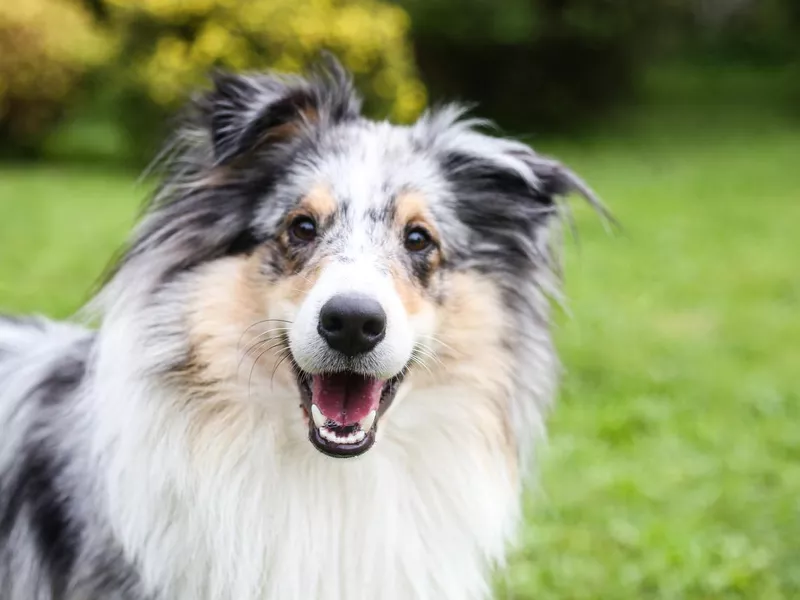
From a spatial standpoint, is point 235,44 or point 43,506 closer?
point 43,506

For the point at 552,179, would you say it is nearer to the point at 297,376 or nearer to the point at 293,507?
the point at 297,376

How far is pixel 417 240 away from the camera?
111 inches

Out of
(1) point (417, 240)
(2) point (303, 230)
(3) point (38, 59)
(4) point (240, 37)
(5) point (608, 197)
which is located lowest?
(3) point (38, 59)

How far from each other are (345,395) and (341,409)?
0.04 m

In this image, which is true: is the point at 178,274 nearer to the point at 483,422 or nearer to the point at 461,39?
the point at 483,422

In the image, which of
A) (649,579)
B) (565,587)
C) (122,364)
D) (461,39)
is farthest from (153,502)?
(461,39)

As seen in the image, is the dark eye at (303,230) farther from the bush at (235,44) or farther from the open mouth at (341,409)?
the bush at (235,44)

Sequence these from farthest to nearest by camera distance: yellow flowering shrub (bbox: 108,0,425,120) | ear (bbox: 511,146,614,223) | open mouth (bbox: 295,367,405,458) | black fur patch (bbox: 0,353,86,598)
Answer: yellow flowering shrub (bbox: 108,0,425,120) < ear (bbox: 511,146,614,223) < black fur patch (bbox: 0,353,86,598) < open mouth (bbox: 295,367,405,458)

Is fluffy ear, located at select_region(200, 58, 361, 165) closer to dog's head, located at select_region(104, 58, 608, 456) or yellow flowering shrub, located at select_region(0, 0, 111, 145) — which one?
dog's head, located at select_region(104, 58, 608, 456)

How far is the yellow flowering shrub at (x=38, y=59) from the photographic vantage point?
1295 centimetres

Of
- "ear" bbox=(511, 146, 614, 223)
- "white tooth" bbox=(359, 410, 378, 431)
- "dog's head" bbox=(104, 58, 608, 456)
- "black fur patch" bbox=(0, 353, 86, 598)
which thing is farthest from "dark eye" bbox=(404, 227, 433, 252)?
"black fur patch" bbox=(0, 353, 86, 598)

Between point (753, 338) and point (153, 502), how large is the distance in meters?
5.49

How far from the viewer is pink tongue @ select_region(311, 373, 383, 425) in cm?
262

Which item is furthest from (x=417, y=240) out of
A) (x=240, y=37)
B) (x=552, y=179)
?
(x=240, y=37)
